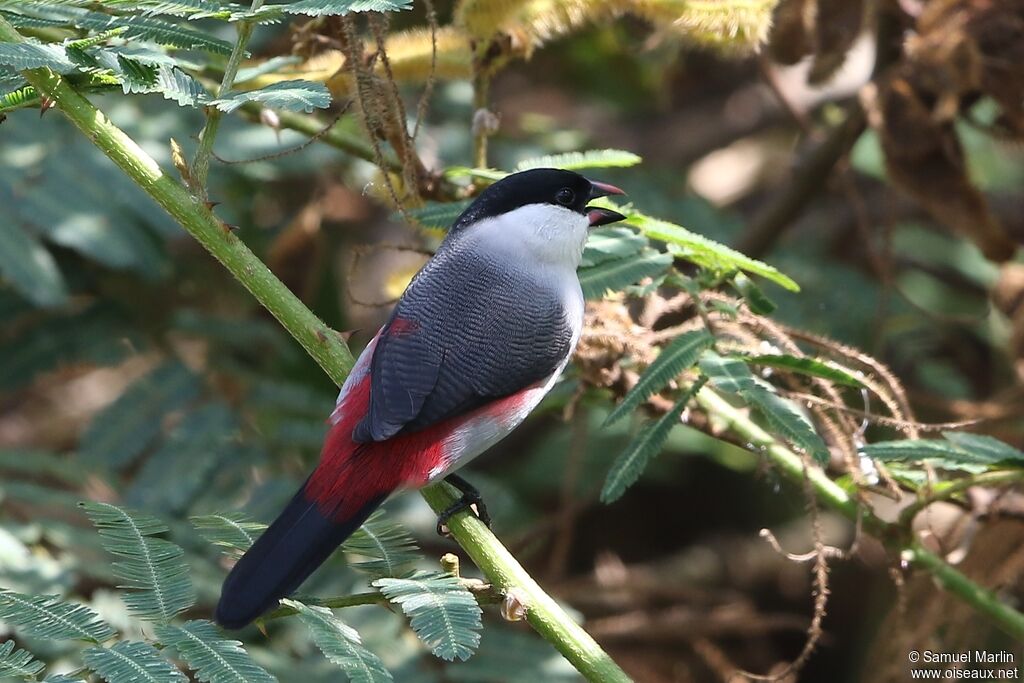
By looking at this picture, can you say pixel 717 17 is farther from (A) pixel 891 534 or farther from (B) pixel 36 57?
(B) pixel 36 57

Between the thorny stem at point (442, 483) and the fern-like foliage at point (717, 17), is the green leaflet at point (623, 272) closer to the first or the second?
the thorny stem at point (442, 483)

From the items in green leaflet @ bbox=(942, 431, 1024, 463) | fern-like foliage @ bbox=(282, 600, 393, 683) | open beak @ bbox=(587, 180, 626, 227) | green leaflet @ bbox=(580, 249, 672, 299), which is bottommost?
green leaflet @ bbox=(942, 431, 1024, 463)

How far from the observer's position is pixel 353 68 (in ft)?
9.59

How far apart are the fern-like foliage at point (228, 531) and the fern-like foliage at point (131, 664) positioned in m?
0.35

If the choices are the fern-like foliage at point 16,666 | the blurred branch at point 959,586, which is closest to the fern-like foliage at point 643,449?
the blurred branch at point 959,586

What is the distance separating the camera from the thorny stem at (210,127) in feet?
8.25

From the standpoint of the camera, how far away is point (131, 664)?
2234 mm

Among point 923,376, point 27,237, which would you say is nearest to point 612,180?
point 923,376

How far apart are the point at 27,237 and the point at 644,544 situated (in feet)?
10.6

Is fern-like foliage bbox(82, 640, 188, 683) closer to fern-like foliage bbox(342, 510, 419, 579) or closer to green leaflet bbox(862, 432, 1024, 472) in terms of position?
fern-like foliage bbox(342, 510, 419, 579)

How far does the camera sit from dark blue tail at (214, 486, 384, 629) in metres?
2.43

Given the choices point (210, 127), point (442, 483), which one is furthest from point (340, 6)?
point (442, 483)

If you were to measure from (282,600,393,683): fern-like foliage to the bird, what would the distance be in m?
0.14

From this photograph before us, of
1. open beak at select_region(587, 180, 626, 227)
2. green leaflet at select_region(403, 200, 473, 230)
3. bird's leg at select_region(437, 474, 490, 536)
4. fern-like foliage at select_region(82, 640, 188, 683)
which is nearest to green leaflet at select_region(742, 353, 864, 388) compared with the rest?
open beak at select_region(587, 180, 626, 227)
